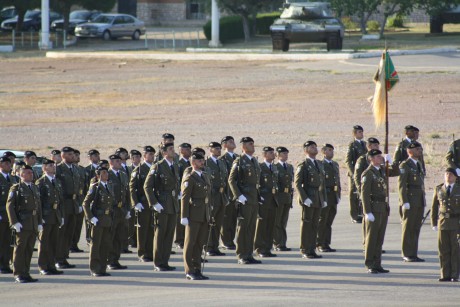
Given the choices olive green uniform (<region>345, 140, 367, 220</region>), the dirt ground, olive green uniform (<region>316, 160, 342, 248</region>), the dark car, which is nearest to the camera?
olive green uniform (<region>316, 160, 342, 248</region>)

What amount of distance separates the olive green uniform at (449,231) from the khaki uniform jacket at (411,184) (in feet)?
4.38

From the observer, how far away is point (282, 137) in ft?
84.1

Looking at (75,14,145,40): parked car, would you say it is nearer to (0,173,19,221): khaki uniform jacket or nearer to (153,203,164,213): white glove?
(0,173,19,221): khaki uniform jacket

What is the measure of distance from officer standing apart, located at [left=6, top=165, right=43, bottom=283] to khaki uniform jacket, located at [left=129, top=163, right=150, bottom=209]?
1773 millimetres

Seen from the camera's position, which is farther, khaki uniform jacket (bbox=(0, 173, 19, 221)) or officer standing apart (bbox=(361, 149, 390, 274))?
khaki uniform jacket (bbox=(0, 173, 19, 221))

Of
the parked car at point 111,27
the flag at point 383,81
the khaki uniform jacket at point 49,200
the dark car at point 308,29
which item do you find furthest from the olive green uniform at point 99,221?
the parked car at point 111,27

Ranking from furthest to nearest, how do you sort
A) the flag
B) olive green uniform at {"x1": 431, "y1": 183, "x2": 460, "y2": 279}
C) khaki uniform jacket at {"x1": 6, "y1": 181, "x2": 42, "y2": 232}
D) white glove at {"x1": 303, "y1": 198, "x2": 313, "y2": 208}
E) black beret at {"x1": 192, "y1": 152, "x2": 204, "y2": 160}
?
the flag, white glove at {"x1": 303, "y1": 198, "x2": 313, "y2": 208}, black beret at {"x1": 192, "y1": 152, "x2": 204, "y2": 160}, khaki uniform jacket at {"x1": 6, "y1": 181, "x2": 42, "y2": 232}, olive green uniform at {"x1": 431, "y1": 183, "x2": 460, "y2": 279}

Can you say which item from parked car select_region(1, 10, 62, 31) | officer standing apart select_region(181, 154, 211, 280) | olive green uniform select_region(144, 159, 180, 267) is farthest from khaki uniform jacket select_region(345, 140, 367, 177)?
parked car select_region(1, 10, 62, 31)

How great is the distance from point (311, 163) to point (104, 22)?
43.3m

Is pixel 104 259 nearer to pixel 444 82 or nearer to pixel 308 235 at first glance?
pixel 308 235

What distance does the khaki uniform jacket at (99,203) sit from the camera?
43.7ft

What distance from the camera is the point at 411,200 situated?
14.2 metres

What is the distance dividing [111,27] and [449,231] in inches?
1786

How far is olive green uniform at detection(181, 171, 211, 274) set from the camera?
13.0m
